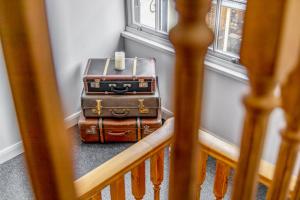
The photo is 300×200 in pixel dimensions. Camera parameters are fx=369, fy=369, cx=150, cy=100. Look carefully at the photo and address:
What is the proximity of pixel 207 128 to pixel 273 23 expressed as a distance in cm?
254

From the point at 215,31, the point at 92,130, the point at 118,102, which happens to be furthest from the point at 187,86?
the point at 92,130

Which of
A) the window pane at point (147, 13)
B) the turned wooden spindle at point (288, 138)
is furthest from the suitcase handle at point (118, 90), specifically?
the turned wooden spindle at point (288, 138)

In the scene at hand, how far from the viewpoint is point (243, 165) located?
0.56 metres

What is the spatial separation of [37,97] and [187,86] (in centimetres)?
17

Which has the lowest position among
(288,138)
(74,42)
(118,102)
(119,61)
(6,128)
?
(6,128)

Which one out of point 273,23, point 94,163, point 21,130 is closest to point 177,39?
point 273,23

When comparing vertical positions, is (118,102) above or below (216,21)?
below

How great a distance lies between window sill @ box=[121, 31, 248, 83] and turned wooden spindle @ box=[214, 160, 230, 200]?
1251mm

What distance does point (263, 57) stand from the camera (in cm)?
42

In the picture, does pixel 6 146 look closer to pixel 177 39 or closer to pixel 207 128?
pixel 207 128

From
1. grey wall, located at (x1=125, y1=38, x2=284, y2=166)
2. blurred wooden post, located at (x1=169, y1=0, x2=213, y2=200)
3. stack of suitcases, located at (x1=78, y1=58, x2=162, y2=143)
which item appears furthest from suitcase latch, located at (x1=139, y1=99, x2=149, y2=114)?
blurred wooden post, located at (x1=169, y1=0, x2=213, y2=200)

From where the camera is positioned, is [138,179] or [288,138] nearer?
[288,138]

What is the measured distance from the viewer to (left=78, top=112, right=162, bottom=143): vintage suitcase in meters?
2.84

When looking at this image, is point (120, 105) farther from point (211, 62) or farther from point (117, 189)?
point (117, 189)
